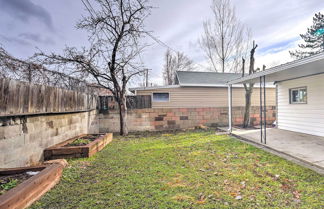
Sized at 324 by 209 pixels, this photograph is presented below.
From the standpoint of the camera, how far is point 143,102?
8.52 metres

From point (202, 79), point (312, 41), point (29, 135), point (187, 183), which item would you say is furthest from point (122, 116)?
point (312, 41)

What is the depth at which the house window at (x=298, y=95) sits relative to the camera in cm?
626

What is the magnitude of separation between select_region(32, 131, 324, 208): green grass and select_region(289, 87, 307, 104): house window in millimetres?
3766

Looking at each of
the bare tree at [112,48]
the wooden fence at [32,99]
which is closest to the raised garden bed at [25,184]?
the wooden fence at [32,99]

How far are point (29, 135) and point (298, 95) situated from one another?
880cm

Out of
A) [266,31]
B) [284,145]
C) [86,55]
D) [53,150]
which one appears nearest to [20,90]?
[53,150]

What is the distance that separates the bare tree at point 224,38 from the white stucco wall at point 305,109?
27.0 feet

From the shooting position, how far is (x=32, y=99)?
3.29 m

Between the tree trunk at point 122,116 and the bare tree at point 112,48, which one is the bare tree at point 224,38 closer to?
the bare tree at point 112,48

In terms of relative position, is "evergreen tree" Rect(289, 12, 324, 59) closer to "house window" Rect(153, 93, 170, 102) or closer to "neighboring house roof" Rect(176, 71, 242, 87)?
"neighboring house roof" Rect(176, 71, 242, 87)

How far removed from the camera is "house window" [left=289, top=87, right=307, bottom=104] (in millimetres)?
6262

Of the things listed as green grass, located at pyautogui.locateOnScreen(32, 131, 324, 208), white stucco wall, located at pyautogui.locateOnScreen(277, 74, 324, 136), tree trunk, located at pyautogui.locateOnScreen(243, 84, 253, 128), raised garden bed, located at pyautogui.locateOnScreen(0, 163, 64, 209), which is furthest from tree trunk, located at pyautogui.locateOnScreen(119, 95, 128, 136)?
white stucco wall, located at pyautogui.locateOnScreen(277, 74, 324, 136)

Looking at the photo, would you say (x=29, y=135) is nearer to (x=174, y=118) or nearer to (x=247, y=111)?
(x=174, y=118)

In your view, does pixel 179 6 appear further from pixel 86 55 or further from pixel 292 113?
pixel 292 113
